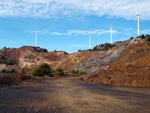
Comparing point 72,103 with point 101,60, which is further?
point 101,60

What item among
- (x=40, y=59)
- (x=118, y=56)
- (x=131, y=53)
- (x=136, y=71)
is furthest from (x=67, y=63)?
(x=136, y=71)

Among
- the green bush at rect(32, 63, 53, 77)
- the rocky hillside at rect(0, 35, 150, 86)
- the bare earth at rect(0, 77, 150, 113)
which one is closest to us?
the bare earth at rect(0, 77, 150, 113)

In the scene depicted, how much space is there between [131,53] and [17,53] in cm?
9216

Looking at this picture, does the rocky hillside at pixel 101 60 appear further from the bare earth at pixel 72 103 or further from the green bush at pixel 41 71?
the green bush at pixel 41 71

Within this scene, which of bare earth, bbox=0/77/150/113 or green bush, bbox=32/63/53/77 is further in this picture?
green bush, bbox=32/63/53/77

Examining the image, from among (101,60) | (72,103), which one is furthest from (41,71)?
(72,103)

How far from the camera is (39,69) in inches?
2299

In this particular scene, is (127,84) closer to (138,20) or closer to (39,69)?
(39,69)

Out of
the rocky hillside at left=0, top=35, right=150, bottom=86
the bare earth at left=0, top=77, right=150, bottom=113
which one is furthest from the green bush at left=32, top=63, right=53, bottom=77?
the bare earth at left=0, top=77, right=150, bottom=113

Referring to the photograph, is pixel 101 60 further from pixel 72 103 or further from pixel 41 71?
pixel 72 103

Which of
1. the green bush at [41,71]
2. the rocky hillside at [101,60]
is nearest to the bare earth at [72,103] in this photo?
the rocky hillside at [101,60]

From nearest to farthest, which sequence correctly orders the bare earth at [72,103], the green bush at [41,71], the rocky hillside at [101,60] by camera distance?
1. the bare earth at [72,103]
2. the rocky hillside at [101,60]
3. the green bush at [41,71]

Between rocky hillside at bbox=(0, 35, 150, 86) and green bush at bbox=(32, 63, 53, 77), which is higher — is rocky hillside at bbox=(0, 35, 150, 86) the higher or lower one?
the higher one

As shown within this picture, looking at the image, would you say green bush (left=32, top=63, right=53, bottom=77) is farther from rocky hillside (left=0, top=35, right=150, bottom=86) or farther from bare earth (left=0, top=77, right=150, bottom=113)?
bare earth (left=0, top=77, right=150, bottom=113)
